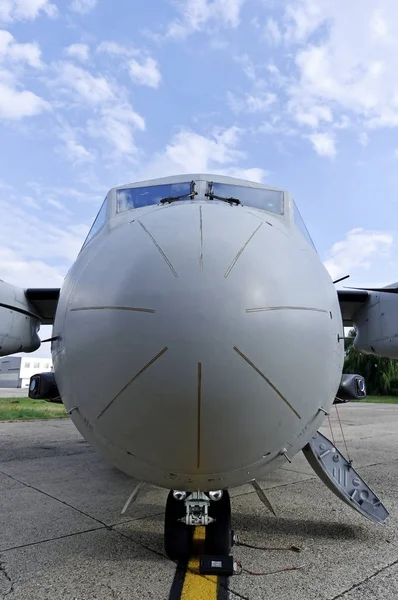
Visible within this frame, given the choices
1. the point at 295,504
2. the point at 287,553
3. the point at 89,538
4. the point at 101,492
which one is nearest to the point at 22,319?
the point at 101,492

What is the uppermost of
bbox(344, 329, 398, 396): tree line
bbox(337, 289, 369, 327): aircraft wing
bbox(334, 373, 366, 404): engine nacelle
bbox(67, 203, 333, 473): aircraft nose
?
bbox(337, 289, 369, 327): aircraft wing

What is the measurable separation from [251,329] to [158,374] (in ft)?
1.60

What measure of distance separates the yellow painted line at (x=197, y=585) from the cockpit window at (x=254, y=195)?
2777mm

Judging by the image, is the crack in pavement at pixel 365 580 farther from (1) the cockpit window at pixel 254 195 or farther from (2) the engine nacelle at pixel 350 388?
(1) the cockpit window at pixel 254 195

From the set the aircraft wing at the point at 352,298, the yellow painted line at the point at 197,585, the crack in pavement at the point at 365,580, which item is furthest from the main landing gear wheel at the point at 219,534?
the aircraft wing at the point at 352,298

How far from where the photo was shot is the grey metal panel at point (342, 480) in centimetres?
407

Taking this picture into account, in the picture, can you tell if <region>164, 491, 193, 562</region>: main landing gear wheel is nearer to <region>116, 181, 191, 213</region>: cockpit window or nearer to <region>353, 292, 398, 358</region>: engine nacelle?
<region>116, 181, 191, 213</region>: cockpit window

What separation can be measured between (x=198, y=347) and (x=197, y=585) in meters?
1.90

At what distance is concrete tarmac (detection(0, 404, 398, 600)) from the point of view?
121 inches

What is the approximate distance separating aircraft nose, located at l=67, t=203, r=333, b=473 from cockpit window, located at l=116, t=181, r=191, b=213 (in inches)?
54.8

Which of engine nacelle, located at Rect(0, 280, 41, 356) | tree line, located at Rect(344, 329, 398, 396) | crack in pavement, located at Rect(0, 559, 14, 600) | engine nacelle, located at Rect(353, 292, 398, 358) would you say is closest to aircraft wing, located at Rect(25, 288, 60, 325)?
engine nacelle, located at Rect(0, 280, 41, 356)

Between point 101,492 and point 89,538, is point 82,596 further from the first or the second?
point 101,492

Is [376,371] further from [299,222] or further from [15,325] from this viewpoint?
[299,222]

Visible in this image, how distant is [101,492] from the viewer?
19.6ft
